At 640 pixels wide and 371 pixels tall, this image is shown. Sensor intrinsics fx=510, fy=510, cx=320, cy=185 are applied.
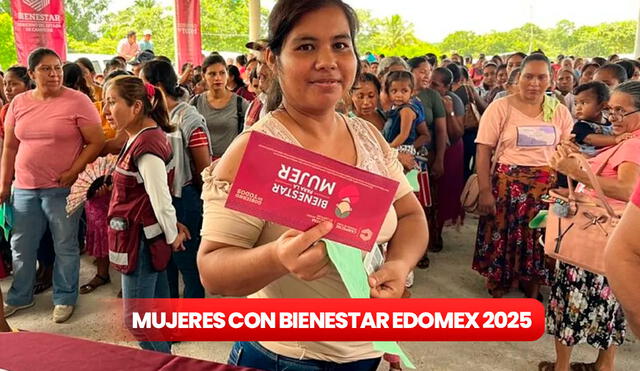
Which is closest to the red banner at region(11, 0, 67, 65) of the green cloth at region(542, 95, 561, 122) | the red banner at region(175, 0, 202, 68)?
the red banner at region(175, 0, 202, 68)

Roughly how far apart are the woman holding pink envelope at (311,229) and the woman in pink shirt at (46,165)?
2.26m

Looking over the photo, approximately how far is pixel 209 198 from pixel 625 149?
Result: 1.67 meters

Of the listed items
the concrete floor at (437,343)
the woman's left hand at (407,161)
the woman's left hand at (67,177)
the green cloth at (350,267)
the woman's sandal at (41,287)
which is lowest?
→ the woman's sandal at (41,287)

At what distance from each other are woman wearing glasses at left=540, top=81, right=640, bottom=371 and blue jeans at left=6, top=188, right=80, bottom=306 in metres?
2.72

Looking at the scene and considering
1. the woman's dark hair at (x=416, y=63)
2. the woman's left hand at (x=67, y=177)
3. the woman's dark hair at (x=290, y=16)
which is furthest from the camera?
the woman's dark hair at (x=416, y=63)

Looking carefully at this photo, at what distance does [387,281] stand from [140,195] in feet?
5.06

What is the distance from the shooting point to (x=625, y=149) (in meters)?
1.91

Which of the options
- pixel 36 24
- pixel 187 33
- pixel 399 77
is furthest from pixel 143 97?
pixel 187 33

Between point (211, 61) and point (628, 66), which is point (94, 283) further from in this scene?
point (628, 66)

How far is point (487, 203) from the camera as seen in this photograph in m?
3.26

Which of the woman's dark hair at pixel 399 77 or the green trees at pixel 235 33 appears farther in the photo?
the green trees at pixel 235 33

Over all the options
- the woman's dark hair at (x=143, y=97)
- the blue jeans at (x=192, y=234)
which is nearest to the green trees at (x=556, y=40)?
the blue jeans at (x=192, y=234)

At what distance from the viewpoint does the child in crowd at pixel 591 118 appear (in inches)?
114

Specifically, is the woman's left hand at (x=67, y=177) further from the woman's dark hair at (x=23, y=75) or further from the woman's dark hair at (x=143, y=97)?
the woman's dark hair at (x=23, y=75)
